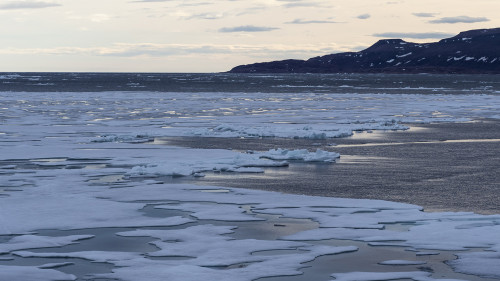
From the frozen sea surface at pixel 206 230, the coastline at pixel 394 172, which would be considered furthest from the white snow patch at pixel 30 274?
the coastline at pixel 394 172

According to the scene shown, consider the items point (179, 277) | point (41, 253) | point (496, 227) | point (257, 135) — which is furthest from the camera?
point (257, 135)

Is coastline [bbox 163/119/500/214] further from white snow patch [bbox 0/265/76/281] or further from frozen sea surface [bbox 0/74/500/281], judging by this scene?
white snow patch [bbox 0/265/76/281]

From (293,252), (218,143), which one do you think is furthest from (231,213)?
(218,143)

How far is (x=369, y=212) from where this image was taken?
9.94 metres

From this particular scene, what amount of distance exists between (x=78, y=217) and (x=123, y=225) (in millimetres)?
787

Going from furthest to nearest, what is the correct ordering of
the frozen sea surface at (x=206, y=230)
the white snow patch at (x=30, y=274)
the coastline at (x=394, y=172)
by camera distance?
the coastline at (x=394, y=172)
the frozen sea surface at (x=206, y=230)
the white snow patch at (x=30, y=274)

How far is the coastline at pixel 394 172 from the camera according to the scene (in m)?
11.3

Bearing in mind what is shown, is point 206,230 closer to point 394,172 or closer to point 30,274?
point 30,274

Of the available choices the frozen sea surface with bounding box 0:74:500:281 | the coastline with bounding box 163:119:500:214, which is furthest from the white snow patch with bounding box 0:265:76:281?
the coastline with bounding box 163:119:500:214

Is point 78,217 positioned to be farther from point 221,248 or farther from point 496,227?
point 496,227

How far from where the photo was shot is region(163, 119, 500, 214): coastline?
11.3 m

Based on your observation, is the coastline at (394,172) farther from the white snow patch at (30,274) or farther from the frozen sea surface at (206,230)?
the white snow patch at (30,274)

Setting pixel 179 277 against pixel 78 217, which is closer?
pixel 179 277

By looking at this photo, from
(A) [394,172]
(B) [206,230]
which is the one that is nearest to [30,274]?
(B) [206,230]
